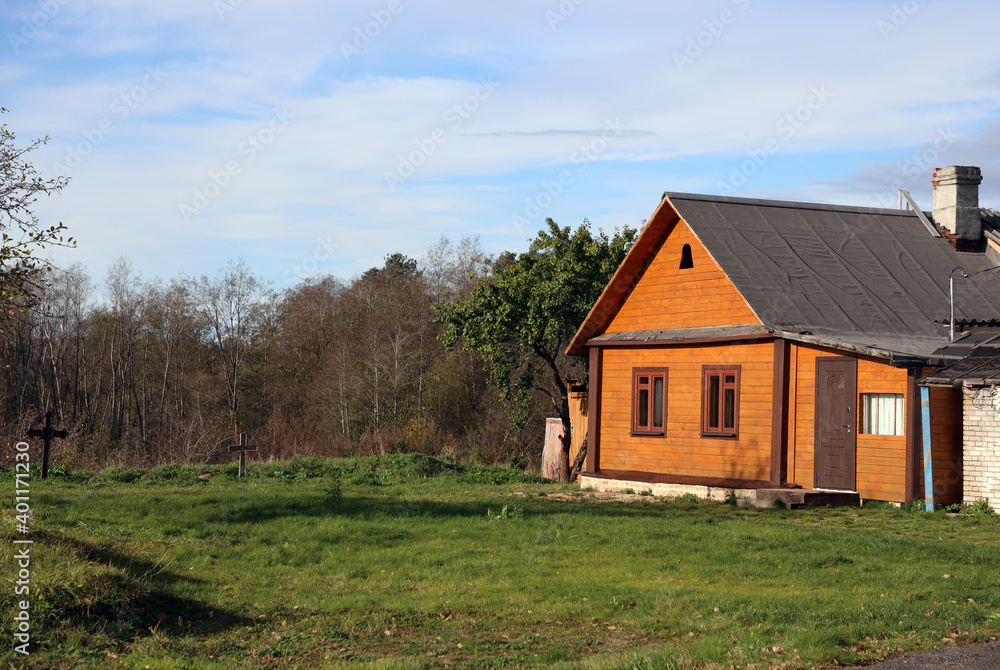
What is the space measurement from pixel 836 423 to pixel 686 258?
17.6 ft

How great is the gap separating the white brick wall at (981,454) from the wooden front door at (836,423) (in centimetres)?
191

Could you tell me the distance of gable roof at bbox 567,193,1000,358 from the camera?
1902cm

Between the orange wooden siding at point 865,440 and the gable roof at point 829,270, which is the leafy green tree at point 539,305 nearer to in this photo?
the gable roof at point 829,270

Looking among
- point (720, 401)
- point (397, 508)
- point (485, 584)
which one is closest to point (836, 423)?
point (720, 401)

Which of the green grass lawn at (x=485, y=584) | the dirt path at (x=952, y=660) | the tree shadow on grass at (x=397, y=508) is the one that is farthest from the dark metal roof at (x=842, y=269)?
the dirt path at (x=952, y=660)

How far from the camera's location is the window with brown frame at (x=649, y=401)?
21.2 metres

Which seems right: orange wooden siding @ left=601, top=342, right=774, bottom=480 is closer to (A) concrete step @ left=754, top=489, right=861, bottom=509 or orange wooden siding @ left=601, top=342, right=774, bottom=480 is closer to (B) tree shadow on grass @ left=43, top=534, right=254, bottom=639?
(A) concrete step @ left=754, top=489, right=861, bottom=509

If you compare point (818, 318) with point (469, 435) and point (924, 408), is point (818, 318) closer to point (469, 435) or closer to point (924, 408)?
point (924, 408)

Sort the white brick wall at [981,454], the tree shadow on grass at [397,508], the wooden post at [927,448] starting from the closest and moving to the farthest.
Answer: the tree shadow on grass at [397,508] → the white brick wall at [981,454] → the wooden post at [927,448]

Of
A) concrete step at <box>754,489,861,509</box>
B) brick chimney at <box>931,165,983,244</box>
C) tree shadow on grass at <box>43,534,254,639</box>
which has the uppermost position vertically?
brick chimney at <box>931,165,983,244</box>

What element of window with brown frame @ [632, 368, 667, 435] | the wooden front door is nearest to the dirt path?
the wooden front door

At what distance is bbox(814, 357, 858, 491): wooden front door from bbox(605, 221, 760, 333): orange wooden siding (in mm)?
1960

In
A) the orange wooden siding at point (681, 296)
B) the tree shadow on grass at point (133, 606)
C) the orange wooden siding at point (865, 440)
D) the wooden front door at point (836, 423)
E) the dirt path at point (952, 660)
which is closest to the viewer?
the dirt path at point (952, 660)

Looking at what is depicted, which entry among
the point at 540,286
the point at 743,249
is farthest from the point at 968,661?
the point at 540,286
